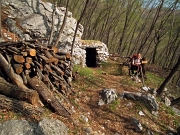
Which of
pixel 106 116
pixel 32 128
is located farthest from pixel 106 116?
pixel 32 128

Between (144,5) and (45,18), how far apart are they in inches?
711

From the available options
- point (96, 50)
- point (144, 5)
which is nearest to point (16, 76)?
point (96, 50)

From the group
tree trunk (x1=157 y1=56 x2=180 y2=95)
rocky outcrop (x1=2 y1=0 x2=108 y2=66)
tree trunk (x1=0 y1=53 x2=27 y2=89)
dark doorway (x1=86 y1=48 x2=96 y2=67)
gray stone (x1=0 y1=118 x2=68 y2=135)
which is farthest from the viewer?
dark doorway (x1=86 y1=48 x2=96 y2=67)

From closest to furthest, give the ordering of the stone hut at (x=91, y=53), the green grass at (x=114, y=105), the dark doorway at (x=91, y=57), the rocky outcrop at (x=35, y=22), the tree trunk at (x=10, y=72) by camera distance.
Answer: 1. the tree trunk at (x=10, y=72)
2. the green grass at (x=114, y=105)
3. the rocky outcrop at (x=35, y=22)
4. the stone hut at (x=91, y=53)
5. the dark doorway at (x=91, y=57)

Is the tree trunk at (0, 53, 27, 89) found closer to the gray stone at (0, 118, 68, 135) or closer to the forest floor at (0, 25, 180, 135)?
the forest floor at (0, 25, 180, 135)

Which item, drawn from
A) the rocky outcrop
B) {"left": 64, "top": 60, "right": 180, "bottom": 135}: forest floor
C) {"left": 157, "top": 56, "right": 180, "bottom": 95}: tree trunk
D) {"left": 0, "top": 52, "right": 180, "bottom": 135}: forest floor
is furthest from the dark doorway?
{"left": 157, "top": 56, "right": 180, "bottom": 95}: tree trunk

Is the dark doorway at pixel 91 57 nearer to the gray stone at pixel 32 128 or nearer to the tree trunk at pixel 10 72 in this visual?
the tree trunk at pixel 10 72

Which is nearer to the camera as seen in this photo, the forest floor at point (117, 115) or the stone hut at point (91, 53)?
the forest floor at point (117, 115)

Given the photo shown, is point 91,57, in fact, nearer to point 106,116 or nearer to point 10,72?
point 106,116

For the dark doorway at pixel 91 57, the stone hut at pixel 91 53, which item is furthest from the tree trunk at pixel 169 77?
the dark doorway at pixel 91 57

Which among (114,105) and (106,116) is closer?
(106,116)

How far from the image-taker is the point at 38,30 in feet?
39.0

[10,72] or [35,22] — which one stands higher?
[35,22]

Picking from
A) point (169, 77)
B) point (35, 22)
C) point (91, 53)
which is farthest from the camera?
point (91, 53)
